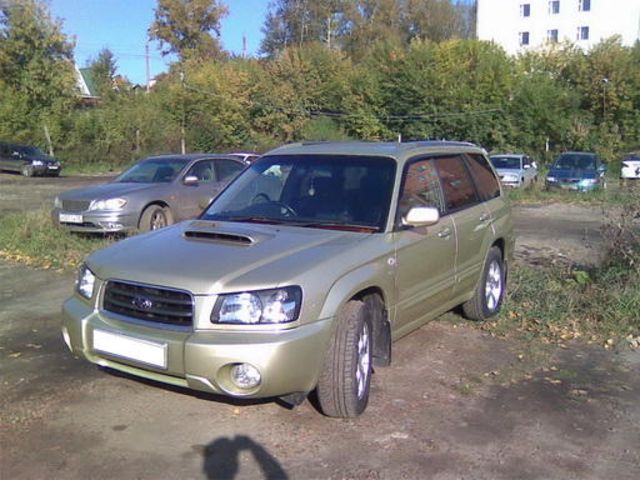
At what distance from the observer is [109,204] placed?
10477 mm

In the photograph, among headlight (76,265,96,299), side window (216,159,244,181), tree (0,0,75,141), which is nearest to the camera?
headlight (76,265,96,299)

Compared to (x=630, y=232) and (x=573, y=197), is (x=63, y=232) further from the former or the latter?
(x=573, y=197)

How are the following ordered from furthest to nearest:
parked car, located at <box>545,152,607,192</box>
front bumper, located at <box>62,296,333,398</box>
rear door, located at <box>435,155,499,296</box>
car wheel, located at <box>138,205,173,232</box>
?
1. parked car, located at <box>545,152,607,192</box>
2. car wheel, located at <box>138,205,173,232</box>
3. rear door, located at <box>435,155,499,296</box>
4. front bumper, located at <box>62,296,333,398</box>

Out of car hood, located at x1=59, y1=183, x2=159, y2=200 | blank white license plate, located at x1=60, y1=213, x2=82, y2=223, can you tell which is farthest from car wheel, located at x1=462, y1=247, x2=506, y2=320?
blank white license plate, located at x1=60, y1=213, x2=82, y2=223

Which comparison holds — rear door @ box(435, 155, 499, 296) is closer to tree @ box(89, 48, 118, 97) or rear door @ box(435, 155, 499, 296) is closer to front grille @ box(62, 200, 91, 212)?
front grille @ box(62, 200, 91, 212)

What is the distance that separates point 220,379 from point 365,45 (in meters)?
68.6

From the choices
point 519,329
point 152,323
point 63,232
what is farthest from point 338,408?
point 63,232

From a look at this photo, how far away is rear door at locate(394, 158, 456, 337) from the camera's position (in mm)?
4754

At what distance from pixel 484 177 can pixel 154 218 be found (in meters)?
6.07

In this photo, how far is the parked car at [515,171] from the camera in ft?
74.7

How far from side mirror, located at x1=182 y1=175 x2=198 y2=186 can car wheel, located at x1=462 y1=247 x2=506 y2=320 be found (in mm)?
5922

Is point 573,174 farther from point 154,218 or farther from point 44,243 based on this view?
point 44,243

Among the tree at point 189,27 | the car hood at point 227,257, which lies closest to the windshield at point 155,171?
the car hood at point 227,257

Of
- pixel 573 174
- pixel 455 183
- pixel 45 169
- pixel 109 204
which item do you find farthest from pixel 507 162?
pixel 45 169
